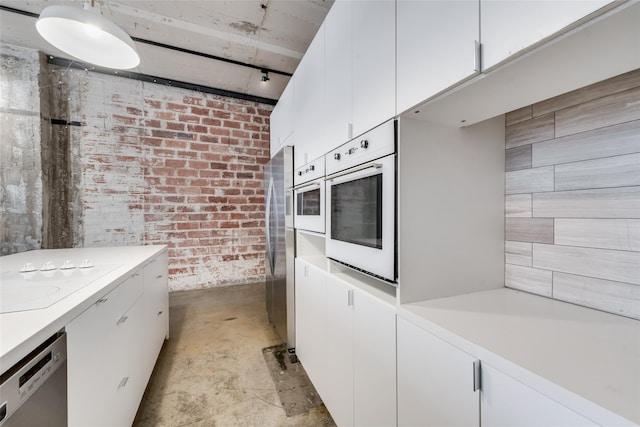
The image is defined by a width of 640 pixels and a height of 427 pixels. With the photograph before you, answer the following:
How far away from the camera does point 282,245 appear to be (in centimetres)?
228

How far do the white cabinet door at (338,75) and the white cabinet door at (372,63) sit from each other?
56 mm

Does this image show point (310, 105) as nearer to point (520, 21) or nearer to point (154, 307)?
point (520, 21)

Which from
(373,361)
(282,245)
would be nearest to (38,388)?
Result: (373,361)

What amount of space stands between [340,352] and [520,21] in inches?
57.3

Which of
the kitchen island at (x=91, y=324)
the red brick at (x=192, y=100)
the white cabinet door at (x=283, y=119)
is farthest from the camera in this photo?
the red brick at (x=192, y=100)

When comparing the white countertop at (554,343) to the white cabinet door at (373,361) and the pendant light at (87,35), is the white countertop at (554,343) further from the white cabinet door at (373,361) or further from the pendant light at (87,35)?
the pendant light at (87,35)

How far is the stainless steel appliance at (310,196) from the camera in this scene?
1.68m

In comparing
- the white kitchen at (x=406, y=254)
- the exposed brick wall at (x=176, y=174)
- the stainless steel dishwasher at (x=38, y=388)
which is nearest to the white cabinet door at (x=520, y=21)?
the white kitchen at (x=406, y=254)

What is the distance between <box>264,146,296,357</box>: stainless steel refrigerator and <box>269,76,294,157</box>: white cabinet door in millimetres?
235

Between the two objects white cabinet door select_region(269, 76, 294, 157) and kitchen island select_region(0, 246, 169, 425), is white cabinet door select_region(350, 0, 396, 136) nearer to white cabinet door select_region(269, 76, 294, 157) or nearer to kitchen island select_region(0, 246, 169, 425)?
white cabinet door select_region(269, 76, 294, 157)

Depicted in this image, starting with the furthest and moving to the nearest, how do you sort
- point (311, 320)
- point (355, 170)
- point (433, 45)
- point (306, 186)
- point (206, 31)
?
1. point (206, 31)
2. point (306, 186)
3. point (311, 320)
4. point (355, 170)
5. point (433, 45)

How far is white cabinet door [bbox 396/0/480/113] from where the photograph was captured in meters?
0.72

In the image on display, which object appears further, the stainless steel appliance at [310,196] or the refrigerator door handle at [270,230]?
the refrigerator door handle at [270,230]

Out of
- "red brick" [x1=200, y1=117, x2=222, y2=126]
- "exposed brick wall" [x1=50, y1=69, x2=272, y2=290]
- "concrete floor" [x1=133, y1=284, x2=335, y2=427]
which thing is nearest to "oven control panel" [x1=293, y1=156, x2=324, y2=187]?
"concrete floor" [x1=133, y1=284, x2=335, y2=427]
